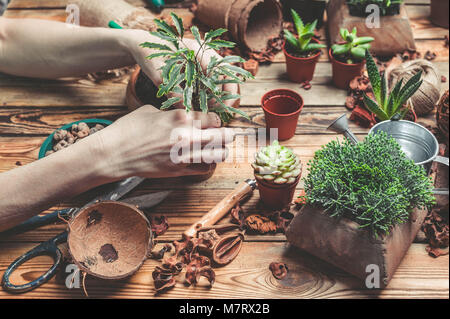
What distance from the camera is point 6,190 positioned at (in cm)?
99

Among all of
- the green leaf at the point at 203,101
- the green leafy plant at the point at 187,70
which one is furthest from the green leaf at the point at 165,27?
the green leaf at the point at 203,101

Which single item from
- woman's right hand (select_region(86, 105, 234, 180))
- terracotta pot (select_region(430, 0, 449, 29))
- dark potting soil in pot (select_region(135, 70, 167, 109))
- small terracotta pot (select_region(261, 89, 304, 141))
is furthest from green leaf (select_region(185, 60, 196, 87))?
terracotta pot (select_region(430, 0, 449, 29))

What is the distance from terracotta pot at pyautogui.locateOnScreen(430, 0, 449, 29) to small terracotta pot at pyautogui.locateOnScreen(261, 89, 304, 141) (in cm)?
77

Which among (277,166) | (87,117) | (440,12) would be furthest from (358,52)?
(87,117)

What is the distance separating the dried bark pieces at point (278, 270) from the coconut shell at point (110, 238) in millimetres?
296

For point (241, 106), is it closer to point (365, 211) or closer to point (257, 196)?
point (257, 196)

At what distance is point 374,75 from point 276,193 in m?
0.48

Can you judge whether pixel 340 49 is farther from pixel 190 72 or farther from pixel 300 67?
pixel 190 72

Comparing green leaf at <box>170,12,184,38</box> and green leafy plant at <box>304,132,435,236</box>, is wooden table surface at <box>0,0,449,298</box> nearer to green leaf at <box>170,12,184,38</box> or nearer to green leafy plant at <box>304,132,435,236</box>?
green leafy plant at <box>304,132,435,236</box>

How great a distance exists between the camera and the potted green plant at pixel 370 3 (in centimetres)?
148

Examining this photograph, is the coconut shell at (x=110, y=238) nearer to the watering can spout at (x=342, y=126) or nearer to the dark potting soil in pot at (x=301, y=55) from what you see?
the watering can spout at (x=342, y=126)

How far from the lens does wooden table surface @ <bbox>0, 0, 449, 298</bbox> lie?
0.97 m

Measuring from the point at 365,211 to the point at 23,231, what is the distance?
86 cm

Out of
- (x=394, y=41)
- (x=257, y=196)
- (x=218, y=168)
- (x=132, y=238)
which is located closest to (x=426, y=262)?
(x=257, y=196)
